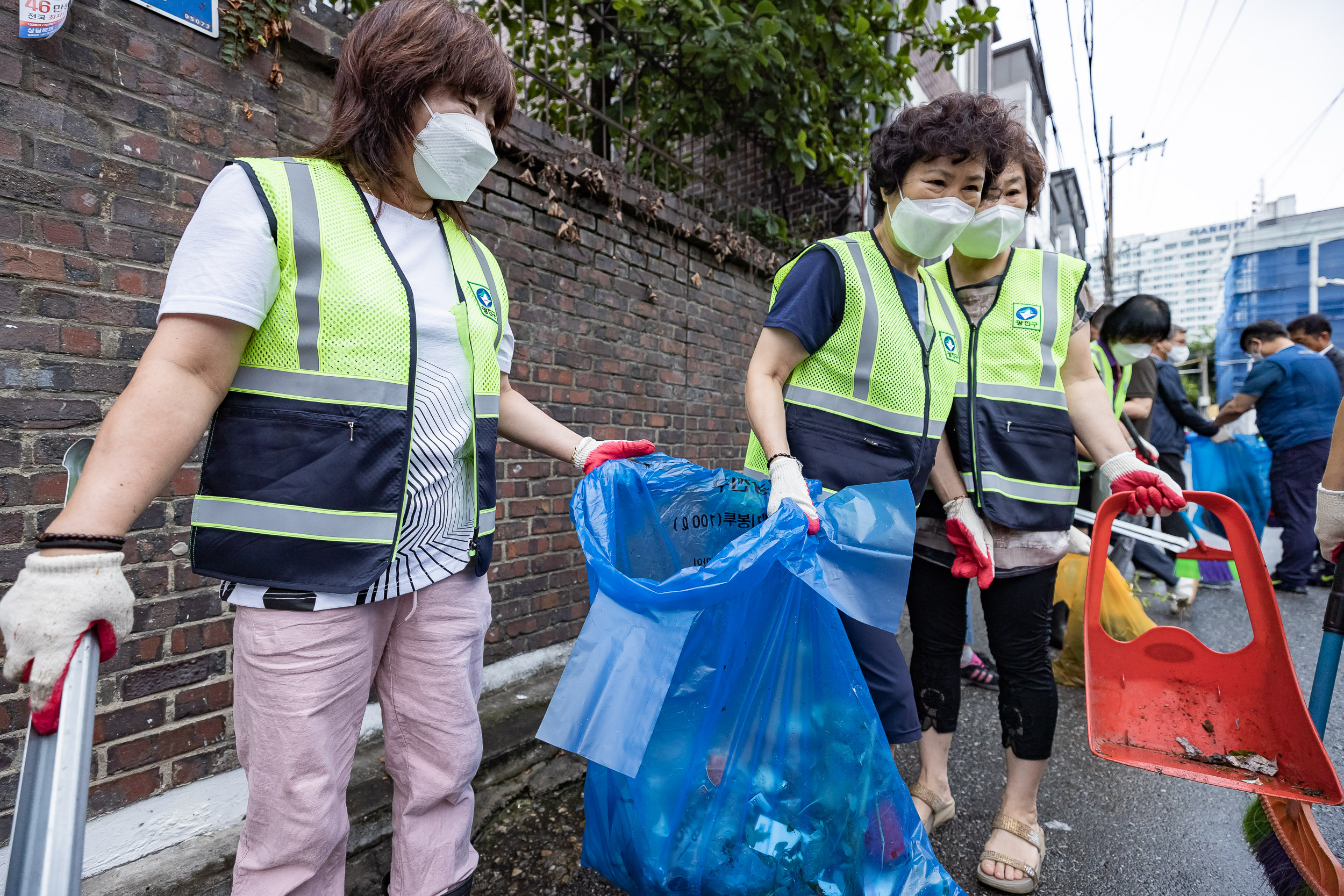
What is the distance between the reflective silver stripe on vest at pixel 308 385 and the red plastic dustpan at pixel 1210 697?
1.59 meters

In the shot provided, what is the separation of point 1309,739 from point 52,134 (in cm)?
292

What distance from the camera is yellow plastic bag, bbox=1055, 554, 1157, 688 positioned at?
9.55 feet

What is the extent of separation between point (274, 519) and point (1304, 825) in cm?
206

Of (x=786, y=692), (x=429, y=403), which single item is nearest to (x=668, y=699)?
(x=786, y=692)

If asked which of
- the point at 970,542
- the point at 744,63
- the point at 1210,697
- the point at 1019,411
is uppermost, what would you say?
the point at 744,63

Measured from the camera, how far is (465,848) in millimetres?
1300

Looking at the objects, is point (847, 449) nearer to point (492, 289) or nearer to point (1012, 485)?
point (1012, 485)

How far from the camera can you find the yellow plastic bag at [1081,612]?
115 inches

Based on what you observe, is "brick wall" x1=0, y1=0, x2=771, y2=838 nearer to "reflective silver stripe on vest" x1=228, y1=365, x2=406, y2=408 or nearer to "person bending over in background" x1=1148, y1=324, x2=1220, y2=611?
"reflective silver stripe on vest" x1=228, y1=365, x2=406, y2=408

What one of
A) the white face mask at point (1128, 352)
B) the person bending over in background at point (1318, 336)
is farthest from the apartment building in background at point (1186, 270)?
the white face mask at point (1128, 352)

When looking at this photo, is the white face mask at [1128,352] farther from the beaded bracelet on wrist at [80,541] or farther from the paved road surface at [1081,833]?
the beaded bracelet on wrist at [80,541]

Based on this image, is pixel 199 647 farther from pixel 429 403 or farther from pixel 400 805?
pixel 429 403

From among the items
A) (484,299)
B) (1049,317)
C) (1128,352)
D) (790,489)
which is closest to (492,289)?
(484,299)

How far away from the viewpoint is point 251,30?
177cm
